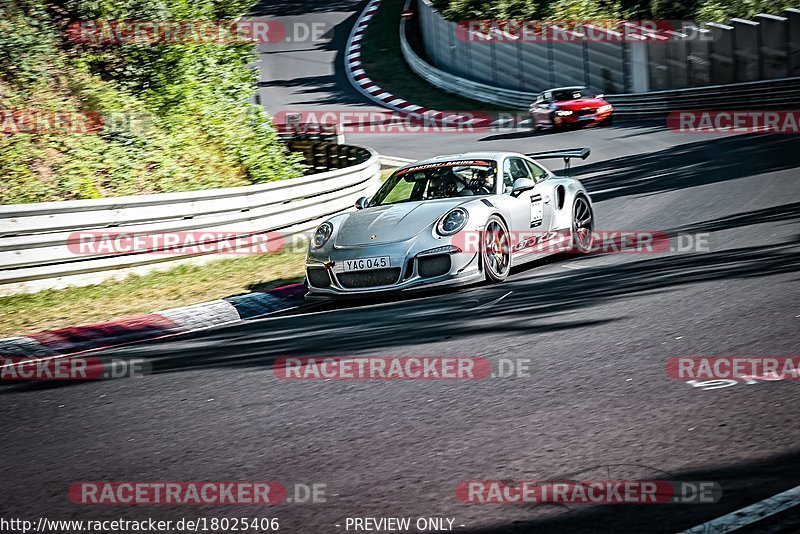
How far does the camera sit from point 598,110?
26203 millimetres

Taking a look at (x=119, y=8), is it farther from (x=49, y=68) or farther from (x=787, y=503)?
(x=787, y=503)

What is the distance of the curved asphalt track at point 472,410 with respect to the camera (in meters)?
3.87

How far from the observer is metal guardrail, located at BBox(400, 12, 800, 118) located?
24906 mm

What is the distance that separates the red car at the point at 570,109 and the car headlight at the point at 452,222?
1785 cm

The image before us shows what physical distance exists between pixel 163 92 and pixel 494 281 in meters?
10.5

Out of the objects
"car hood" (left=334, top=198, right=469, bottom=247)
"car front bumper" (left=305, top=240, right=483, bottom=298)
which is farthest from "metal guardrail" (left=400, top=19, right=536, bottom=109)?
"car front bumper" (left=305, top=240, right=483, bottom=298)

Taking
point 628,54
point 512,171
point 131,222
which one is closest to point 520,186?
point 512,171

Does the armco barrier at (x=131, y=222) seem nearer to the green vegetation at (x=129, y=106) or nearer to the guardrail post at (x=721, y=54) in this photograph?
the green vegetation at (x=129, y=106)

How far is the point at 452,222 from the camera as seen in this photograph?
8.72 m

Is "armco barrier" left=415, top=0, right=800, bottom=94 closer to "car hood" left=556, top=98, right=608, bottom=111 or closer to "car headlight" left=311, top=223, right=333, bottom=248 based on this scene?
"car hood" left=556, top=98, right=608, bottom=111

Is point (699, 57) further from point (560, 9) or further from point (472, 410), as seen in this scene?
point (472, 410)

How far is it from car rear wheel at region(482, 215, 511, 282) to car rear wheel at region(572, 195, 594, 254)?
1.67m

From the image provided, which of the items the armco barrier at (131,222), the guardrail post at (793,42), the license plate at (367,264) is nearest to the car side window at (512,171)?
the license plate at (367,264)

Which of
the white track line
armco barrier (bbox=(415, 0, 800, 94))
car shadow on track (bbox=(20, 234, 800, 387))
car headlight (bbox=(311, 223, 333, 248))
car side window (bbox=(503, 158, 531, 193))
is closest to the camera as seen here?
the white track line
